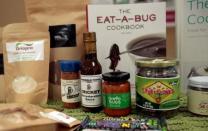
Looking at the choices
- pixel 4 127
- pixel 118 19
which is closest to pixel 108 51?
pixel 118 19

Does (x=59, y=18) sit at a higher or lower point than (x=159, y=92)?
higher

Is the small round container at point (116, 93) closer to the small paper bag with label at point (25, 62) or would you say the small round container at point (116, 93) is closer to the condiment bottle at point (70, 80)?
the condiment bottle at point (70, 80)

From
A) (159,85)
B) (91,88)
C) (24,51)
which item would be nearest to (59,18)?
(24,51)

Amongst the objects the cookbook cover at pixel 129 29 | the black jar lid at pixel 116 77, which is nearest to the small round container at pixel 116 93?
the black jar lid at pixel 116 77

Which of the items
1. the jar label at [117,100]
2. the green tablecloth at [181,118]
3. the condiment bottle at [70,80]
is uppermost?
the condiment bottle at [70,80]

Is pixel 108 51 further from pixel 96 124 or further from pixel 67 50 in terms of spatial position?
pixel 96 124

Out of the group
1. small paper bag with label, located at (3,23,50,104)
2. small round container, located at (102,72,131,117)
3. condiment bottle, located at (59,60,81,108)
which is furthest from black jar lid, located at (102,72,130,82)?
small paper bag with label, located at (3,23,50,104)

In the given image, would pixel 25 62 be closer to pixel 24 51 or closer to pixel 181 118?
pixel 24 51
